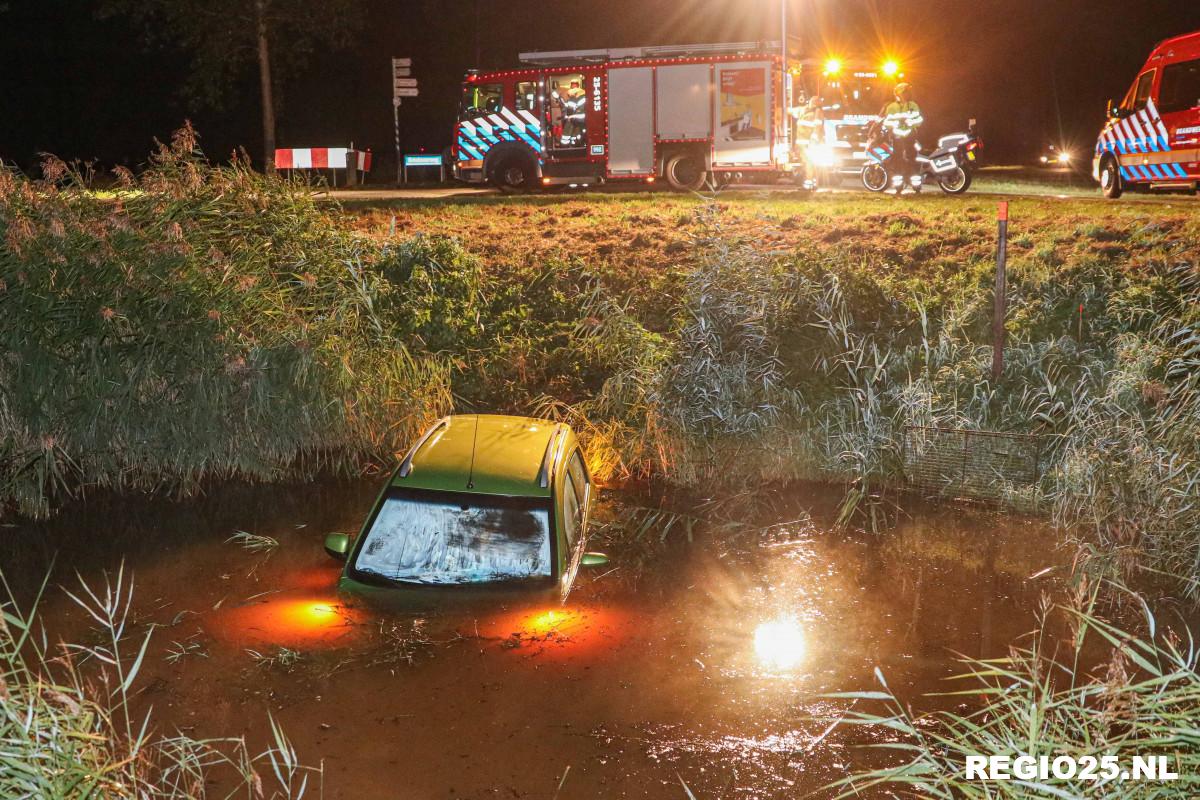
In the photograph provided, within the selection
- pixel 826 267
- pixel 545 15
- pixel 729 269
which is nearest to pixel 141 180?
pixel 729 269

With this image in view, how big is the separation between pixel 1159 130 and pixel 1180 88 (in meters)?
0.78

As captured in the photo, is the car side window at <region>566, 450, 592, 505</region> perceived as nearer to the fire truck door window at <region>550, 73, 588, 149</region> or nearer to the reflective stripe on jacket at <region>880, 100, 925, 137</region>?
the reflective stripe on jacket at <region>880, 100, 925, 137</region>

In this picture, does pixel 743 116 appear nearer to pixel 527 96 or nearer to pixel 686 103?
pixel 686 103

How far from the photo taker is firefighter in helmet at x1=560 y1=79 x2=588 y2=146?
23422mm

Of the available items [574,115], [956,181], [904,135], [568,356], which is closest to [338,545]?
[568,356]

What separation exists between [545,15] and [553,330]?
36178mm

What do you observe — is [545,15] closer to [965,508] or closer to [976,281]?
[976,281]

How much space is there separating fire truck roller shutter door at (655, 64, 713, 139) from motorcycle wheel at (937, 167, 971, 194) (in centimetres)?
526

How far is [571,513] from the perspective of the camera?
7.18 metres

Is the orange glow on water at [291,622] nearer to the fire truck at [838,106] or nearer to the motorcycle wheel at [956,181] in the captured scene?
the motorcycle wheel at [956,181]

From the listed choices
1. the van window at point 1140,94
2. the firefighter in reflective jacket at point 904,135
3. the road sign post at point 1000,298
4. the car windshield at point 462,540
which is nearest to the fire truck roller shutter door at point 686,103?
the firefighter in reflective jacket at point 904,135

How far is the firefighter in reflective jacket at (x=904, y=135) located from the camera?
64.7ft

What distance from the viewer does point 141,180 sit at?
1150 cm

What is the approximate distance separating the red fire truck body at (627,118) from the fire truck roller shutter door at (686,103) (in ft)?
0.07
